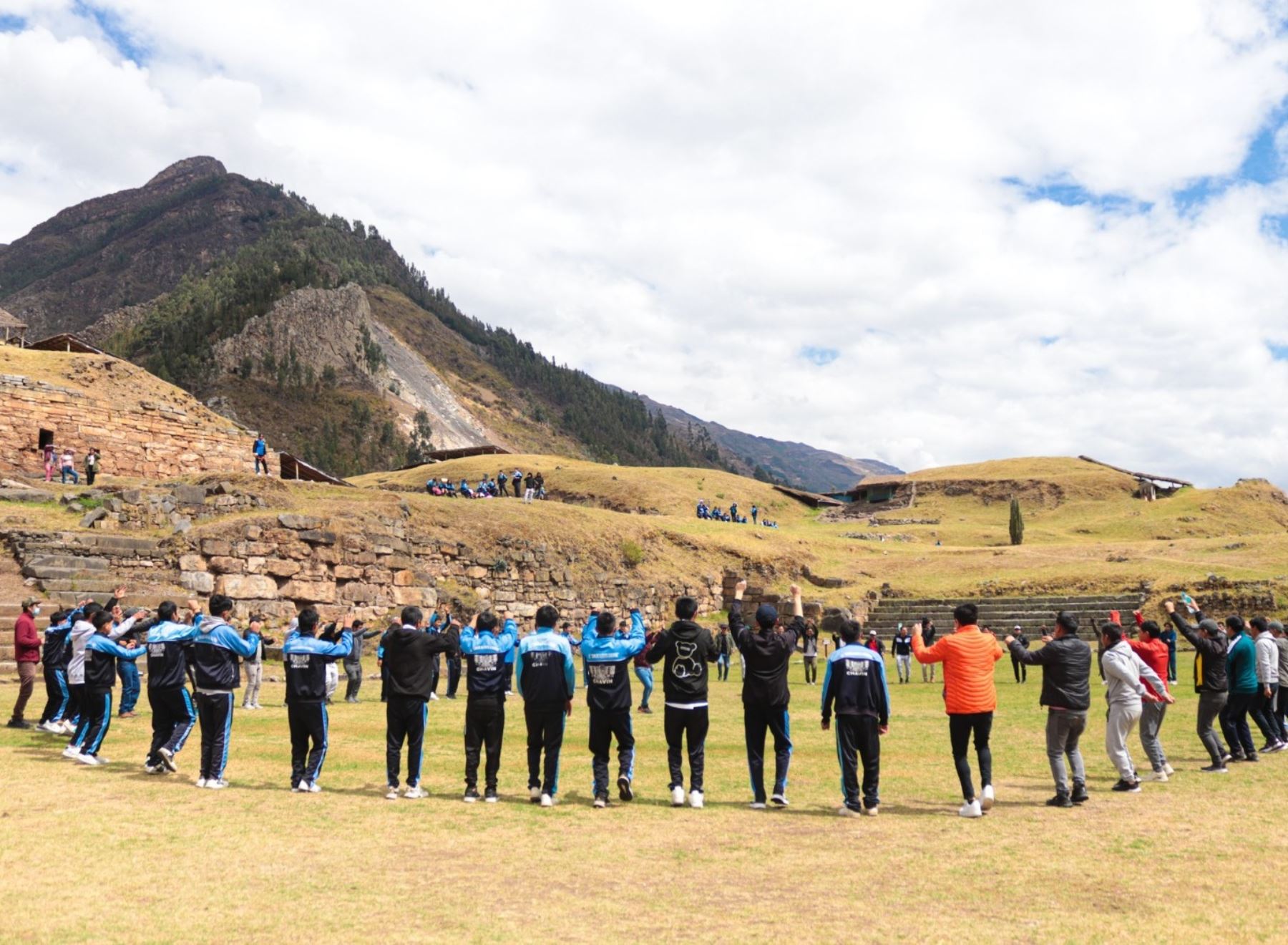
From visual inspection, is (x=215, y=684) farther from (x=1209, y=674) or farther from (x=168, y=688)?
(x=1209, y=674)

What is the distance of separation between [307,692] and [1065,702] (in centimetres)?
816

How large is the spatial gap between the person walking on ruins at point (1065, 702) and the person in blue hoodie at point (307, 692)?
749 cm

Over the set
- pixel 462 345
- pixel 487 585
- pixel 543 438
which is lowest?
pixel 487 585

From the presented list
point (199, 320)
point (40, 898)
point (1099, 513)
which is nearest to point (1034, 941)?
point (40, 898)

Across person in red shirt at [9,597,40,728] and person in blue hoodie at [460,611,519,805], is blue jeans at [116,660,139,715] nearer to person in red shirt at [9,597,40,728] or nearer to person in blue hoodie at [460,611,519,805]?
person in red shirt at [9,597,40,728]

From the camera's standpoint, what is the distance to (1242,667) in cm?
1184

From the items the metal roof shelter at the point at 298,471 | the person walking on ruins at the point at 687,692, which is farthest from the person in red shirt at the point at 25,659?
the metal roof shelter at the point at 298,471

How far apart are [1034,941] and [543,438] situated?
13655cm

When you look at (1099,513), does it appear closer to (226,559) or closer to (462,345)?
(226,559)

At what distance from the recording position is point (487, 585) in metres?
31.8

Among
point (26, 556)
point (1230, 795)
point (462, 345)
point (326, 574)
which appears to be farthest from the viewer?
point (462, 345)

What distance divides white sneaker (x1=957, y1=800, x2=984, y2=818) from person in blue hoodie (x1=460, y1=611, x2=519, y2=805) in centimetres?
488

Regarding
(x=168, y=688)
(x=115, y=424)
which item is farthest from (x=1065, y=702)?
(x=115, y=424)

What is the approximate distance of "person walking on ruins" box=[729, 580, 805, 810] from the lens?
9641mm
